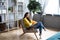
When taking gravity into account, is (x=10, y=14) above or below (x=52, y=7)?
below

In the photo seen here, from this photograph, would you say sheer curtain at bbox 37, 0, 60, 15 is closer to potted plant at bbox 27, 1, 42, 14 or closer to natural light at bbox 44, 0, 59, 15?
natural light at bbox 44, 0, 59, 15

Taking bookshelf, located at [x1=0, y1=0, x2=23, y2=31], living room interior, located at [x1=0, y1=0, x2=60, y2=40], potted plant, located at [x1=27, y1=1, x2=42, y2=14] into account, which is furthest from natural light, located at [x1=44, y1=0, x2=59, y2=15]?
bookshelf, located at [x1=0, y1=0, x2=23, y2=31]

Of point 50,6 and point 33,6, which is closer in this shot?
point 33,6

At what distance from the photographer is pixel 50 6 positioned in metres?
6.96

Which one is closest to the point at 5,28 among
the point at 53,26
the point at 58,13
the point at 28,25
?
the point at 28,25

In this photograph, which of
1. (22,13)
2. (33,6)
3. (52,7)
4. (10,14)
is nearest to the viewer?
(10,14)

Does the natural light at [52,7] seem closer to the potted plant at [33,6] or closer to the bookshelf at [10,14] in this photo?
the potted plant at [33,6]

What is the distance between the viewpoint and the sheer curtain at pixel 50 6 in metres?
6.80

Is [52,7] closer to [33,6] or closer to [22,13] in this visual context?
[33,6]

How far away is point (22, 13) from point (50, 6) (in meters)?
1.59

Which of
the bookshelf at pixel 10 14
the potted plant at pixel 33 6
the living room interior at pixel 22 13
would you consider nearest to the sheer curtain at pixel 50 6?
the living room interior at pixel 22 13

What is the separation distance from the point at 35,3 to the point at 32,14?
3.09 ft

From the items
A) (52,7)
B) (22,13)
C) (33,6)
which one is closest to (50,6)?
(52,7)

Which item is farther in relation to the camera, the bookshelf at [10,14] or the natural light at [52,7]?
the natural light at [52,7]
